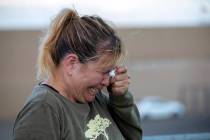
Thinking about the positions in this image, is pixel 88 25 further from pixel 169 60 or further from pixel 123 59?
pixel 169 60

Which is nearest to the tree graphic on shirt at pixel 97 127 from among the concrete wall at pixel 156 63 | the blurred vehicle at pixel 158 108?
the concrete wall at pixel 156 63

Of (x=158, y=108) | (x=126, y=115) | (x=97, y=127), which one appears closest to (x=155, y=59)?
(x=158, y=108)

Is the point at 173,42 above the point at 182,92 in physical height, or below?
above

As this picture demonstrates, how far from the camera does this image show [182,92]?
6793mm

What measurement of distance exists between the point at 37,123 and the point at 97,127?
0.22 m

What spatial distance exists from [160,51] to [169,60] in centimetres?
20

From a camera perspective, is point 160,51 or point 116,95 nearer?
point 116,95

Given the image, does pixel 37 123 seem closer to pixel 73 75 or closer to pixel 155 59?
pixel 73 75

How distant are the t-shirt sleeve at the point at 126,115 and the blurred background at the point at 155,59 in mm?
2476

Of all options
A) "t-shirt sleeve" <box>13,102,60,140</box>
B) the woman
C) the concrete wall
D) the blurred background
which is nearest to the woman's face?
the woman

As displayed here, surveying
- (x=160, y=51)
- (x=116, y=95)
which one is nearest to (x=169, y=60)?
(x=160, y=51)

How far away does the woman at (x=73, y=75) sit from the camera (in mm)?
1106

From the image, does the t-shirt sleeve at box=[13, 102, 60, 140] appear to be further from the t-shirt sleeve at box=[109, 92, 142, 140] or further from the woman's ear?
the t-shirt sleeve at box=[109, 92, 142, 140]

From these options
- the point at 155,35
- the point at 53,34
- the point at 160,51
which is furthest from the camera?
the point at 160,51
